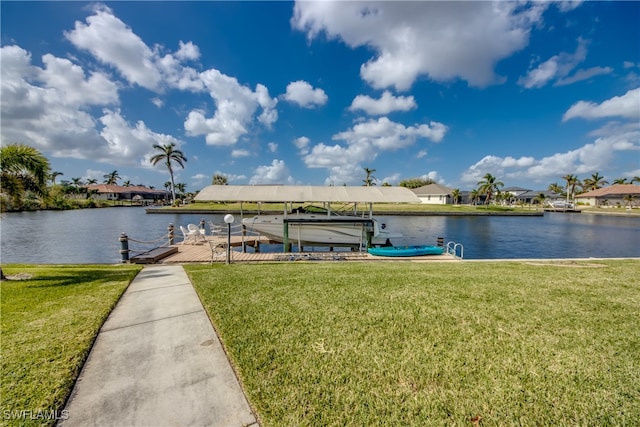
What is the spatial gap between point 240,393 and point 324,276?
4.73 m

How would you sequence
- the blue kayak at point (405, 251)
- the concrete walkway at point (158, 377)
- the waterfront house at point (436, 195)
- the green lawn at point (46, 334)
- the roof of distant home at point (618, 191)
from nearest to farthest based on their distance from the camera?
1. the concrete walkway at point (158, 377)
2. the green lawn at point (46, 334)
3. the blue kayak at point (405, 251)
4. the roof of distant home at point (618, 191)
5. the waterfront house at point (436, 195)

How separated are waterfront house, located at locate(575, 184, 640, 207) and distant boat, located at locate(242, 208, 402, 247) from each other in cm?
8309

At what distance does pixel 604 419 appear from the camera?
8.71 ft

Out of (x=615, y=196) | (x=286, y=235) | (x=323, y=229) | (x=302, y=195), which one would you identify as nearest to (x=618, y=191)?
(x=615, y=196)

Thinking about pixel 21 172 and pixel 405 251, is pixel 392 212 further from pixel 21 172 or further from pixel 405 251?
pixel 21 172

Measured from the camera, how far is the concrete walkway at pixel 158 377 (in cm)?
269

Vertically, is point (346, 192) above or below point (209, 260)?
above

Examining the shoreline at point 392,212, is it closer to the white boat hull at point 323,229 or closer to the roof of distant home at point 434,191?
the roof of distant home at point 434,191

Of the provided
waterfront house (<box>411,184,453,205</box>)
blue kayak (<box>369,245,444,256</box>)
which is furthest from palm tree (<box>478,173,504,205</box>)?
blue kayak (<box>369,245,444,256</box>)

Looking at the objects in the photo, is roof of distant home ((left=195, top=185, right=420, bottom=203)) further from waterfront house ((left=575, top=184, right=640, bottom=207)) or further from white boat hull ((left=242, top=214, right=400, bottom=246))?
waterfront house ((left=575, top=184, right=640, bottom=207))

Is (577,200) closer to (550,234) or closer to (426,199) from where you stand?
(426,199)

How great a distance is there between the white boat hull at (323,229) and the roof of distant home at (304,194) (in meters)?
1.20

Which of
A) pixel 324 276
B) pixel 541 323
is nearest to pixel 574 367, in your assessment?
pixel 541 323

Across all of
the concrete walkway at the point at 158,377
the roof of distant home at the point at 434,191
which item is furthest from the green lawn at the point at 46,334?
the roof of distant home at the point at 434,191
